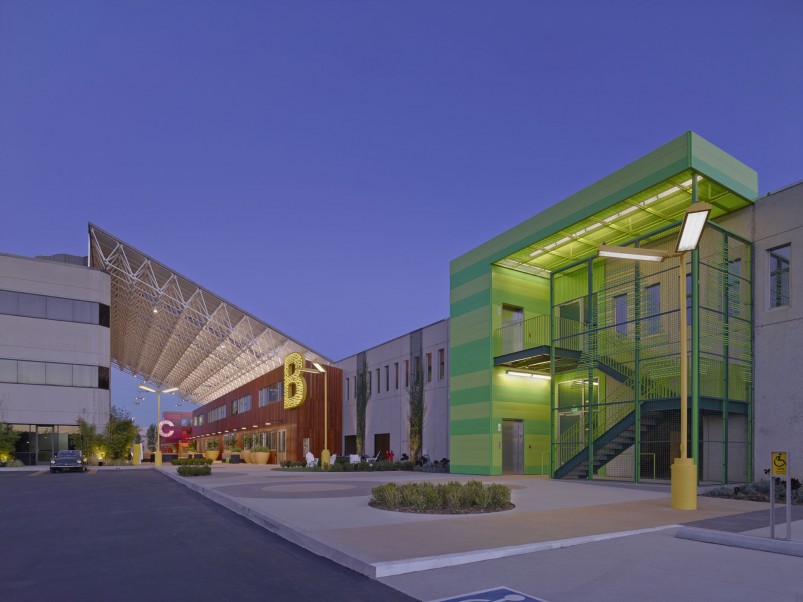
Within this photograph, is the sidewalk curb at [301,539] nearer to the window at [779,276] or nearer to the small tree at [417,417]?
the window at [779,276]

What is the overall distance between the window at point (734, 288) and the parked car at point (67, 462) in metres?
36.6

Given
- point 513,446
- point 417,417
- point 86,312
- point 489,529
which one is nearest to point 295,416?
point 417,417

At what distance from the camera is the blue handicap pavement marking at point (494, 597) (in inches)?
240

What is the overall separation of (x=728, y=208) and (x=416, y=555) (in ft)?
58.3

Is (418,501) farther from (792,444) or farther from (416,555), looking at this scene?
(792,444)

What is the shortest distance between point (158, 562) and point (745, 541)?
8.04 meters

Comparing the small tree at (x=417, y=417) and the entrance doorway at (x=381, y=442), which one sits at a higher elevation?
the small tree at (x=417, y=417)

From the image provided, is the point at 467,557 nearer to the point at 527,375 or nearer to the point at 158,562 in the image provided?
the point at 158,562

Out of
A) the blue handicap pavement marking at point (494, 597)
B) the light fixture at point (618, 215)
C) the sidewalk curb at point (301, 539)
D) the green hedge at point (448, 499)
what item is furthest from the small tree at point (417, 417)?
the blue handicap pavement marking at point (494, 597)

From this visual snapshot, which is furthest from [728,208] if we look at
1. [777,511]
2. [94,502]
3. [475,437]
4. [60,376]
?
[60,376]

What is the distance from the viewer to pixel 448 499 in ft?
42.0

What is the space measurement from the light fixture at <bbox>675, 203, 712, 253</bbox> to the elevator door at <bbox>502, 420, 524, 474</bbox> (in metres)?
16.7

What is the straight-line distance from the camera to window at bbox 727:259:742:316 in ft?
65.7

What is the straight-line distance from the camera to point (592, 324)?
76.5 ft
